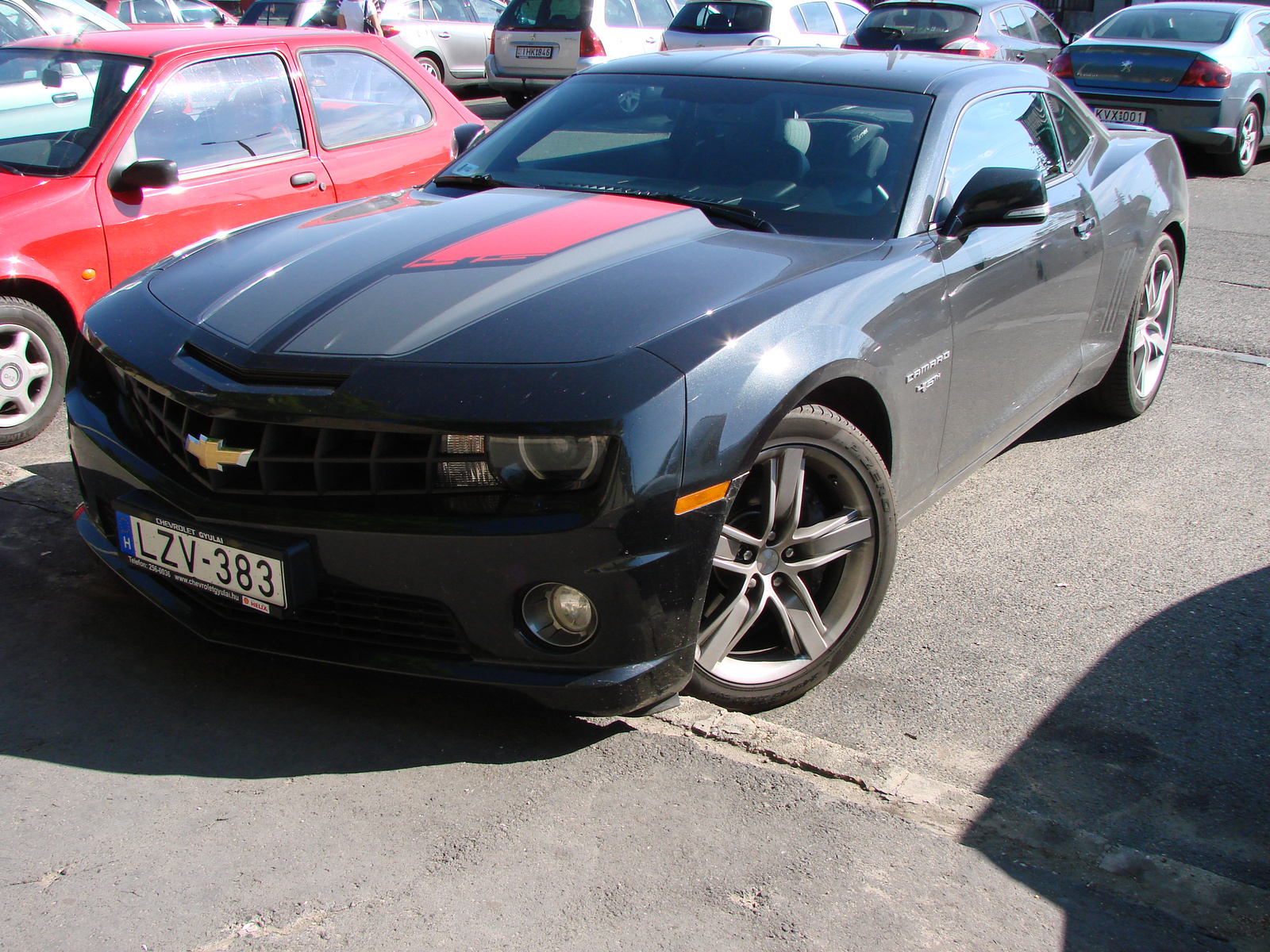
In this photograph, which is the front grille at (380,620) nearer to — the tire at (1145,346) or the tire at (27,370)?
the tire at (27,370)

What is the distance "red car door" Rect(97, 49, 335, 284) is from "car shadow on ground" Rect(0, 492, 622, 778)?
6.90 feet

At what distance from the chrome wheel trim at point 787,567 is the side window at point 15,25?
328 inches

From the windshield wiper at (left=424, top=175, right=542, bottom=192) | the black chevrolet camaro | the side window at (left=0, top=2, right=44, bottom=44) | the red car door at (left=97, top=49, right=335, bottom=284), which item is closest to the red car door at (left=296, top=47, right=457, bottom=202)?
the red car door at (left=97, top=49, right=335, bottom=284)

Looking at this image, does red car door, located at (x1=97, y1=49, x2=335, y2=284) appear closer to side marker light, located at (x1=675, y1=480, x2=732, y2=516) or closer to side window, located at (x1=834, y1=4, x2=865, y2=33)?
side marker light, located at (x1=675, y1=480, x2=732, y2=516)

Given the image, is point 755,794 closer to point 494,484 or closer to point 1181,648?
point 494,484

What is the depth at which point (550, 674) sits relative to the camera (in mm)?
2525

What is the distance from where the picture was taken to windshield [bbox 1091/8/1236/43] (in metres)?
11.7

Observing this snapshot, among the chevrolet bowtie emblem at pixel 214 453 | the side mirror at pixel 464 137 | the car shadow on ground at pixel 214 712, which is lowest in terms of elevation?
the car shadow on ground at pixel 214 712

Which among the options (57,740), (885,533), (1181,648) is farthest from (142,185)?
(1181,648)

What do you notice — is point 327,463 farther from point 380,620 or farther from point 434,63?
point 434,63

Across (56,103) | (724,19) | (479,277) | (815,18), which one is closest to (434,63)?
(724,19)

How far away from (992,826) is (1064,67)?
1100cm

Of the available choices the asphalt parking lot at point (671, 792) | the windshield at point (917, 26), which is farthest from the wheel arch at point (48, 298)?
the windshield at point (917, 26)

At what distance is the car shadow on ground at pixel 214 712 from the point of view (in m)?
2.64
